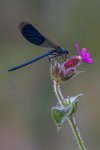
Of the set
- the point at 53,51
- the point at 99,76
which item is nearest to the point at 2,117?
the point at 99,76

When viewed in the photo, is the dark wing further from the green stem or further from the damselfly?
the green stem

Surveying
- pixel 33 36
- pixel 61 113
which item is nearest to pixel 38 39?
pixel 33 36

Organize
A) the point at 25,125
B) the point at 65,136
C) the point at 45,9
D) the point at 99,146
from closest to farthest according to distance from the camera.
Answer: the point at 99,146
the point at 65,136
the point at 25,125
the point at 45,9

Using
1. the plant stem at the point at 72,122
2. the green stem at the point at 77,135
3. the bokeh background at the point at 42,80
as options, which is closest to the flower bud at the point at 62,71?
the plant stem at the point at 72,122

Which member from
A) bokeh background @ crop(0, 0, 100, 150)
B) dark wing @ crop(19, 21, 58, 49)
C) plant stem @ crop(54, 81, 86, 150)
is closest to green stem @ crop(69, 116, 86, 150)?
plant stem @ crop(54, 81, 86, 150)

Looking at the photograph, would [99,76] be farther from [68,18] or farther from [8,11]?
[8,11]

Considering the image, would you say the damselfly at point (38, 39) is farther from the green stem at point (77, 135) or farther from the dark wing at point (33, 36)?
the green stem at point (77, 135)

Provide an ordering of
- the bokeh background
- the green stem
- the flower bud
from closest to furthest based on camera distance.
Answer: the green stem
the flower bud
the bokeh background
